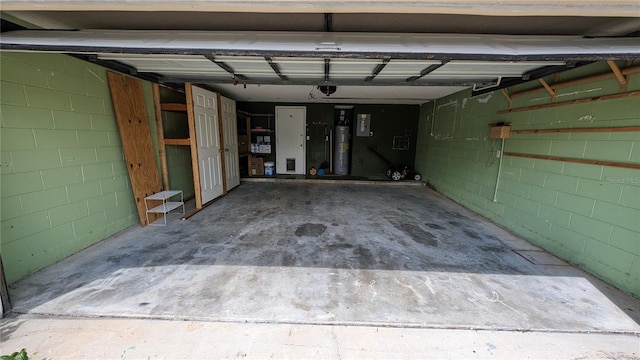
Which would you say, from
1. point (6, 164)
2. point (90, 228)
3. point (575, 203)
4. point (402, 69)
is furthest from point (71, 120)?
point (575, 203)

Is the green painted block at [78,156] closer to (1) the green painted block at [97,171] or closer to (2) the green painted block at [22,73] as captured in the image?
(1) the green painted block at [97,171]

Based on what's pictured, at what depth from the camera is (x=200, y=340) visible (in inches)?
58.9

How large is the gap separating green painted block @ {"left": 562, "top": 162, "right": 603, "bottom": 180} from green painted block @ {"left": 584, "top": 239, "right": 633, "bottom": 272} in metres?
0.63

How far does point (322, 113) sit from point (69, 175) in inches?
219

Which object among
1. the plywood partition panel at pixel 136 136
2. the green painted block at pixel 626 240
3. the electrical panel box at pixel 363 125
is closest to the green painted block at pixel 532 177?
the green painted block at pixel 626 240

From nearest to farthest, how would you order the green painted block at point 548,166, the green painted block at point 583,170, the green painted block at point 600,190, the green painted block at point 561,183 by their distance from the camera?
the green painted block at point 600,190 < the green painted block at point 583,170 < the green painted block at point 561,183 < the green painted block at point 548,166

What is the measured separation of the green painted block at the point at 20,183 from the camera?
1.91 m

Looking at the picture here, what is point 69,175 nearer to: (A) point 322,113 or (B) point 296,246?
(B) point 296,246

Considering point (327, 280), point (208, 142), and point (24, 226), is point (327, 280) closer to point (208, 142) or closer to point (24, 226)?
point (24, 226)

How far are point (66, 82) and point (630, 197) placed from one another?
207 inches

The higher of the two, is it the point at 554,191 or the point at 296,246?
the point at 554,191

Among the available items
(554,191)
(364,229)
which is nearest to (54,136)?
(364,229)

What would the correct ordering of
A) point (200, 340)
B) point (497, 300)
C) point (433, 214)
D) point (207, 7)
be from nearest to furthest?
1. point (207, 7)
2. point (200, 340)
3. point (497, 300)
4. point (433, 214)

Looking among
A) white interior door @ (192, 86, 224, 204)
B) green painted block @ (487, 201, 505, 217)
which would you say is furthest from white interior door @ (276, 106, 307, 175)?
green painted block @ (487, 201, 505, 217)
